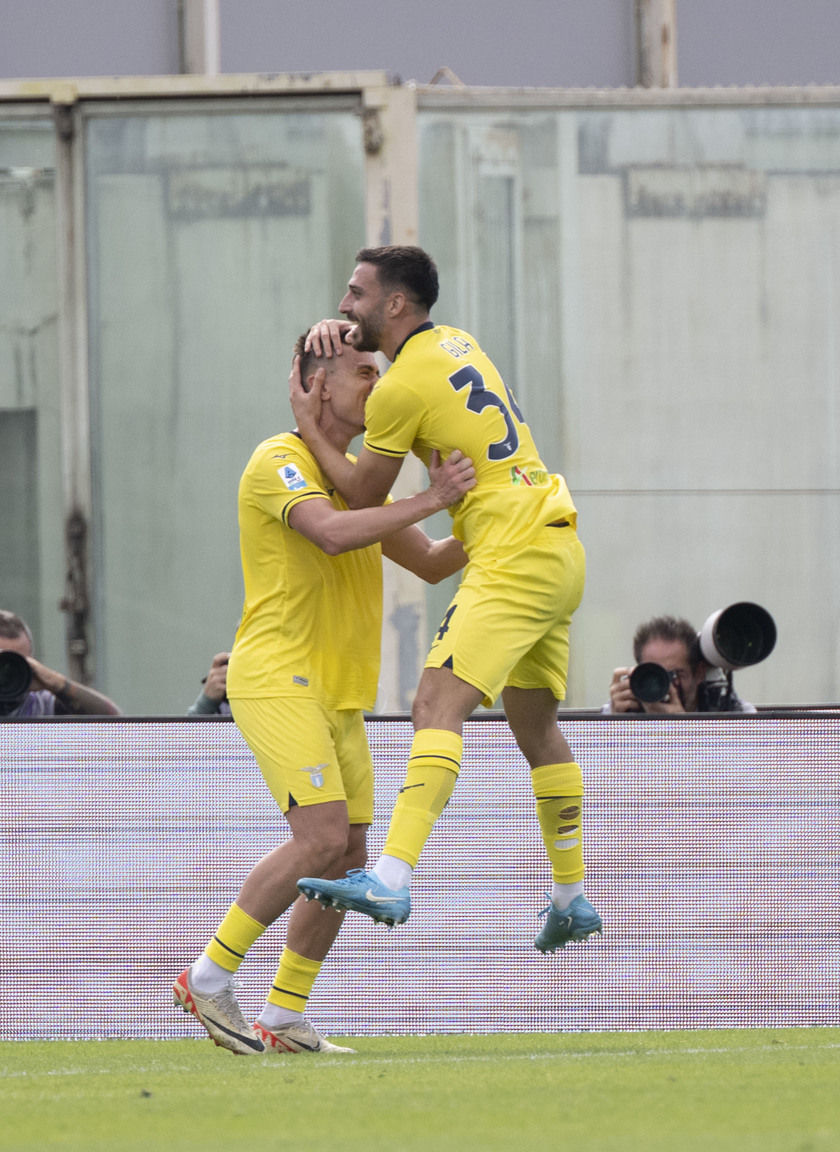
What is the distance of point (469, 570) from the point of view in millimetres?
4801

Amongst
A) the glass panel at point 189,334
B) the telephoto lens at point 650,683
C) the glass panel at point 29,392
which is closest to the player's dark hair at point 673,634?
the telephoto lens at point 650,683

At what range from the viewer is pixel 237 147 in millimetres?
10477

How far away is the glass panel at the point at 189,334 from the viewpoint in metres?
10.5

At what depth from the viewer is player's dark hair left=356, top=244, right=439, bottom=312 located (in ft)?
16.1

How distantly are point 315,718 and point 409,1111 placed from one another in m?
1.51

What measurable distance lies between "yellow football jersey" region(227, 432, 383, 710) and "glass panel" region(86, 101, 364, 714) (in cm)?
529

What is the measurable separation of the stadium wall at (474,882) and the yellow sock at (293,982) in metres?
0.92

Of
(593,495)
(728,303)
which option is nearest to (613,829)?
(593,495)

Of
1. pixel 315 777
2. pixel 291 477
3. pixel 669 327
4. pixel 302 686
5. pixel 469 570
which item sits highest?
pixel 669 327

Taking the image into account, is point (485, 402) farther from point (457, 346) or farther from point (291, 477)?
point (291, 477)

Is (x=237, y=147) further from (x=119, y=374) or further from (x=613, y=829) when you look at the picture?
(x=613, y=829)

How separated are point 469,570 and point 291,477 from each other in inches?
25.7

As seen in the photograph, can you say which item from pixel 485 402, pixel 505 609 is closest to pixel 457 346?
pixel 485 402

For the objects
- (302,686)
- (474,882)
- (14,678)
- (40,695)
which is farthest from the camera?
(40,695)
